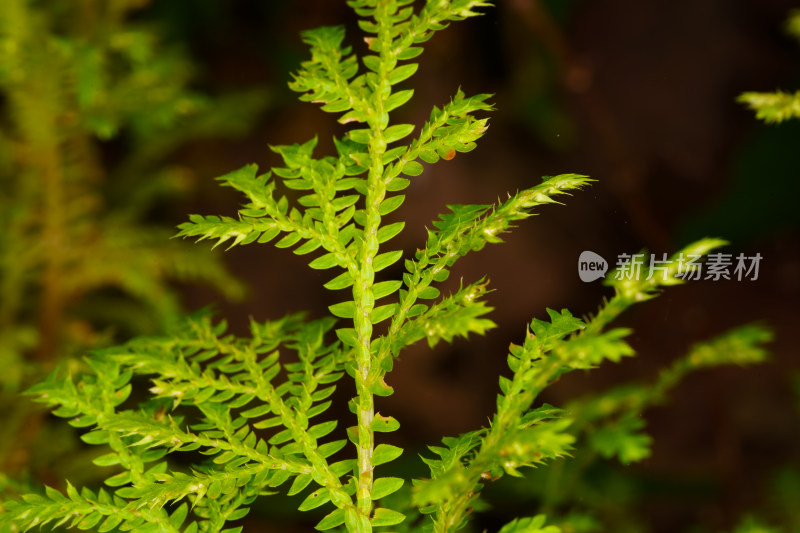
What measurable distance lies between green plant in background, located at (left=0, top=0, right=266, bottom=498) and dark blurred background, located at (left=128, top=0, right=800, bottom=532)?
1.47 ft

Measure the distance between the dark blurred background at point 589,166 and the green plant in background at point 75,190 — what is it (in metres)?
0.45

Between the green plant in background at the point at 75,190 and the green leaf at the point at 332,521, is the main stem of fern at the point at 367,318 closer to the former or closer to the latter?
the green leaf at the point at 332,521

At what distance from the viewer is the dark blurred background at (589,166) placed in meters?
2.46

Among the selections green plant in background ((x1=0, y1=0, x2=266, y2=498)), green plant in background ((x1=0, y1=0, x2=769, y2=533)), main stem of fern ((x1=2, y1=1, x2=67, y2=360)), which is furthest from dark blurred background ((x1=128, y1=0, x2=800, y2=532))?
green plant in background ((x1=0, y1=0, x2=769, y2=533))

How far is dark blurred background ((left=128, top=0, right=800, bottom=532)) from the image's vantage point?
8.06 feet

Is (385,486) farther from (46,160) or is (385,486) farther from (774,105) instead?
(46,160)

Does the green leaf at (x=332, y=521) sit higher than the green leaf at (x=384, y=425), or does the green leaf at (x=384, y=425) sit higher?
the green leaf at (x=384, y=425)

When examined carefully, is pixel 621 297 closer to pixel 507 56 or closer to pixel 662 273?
pixel 662 273

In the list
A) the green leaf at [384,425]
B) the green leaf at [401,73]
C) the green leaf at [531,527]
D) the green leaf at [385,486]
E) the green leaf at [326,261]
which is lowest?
the green leaf at [385,486]

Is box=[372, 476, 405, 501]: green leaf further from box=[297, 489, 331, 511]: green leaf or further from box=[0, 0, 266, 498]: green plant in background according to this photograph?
box=[0, 0, 266, 498]: green plant in background

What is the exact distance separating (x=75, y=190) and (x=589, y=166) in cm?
192

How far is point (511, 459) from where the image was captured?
2.18ft
